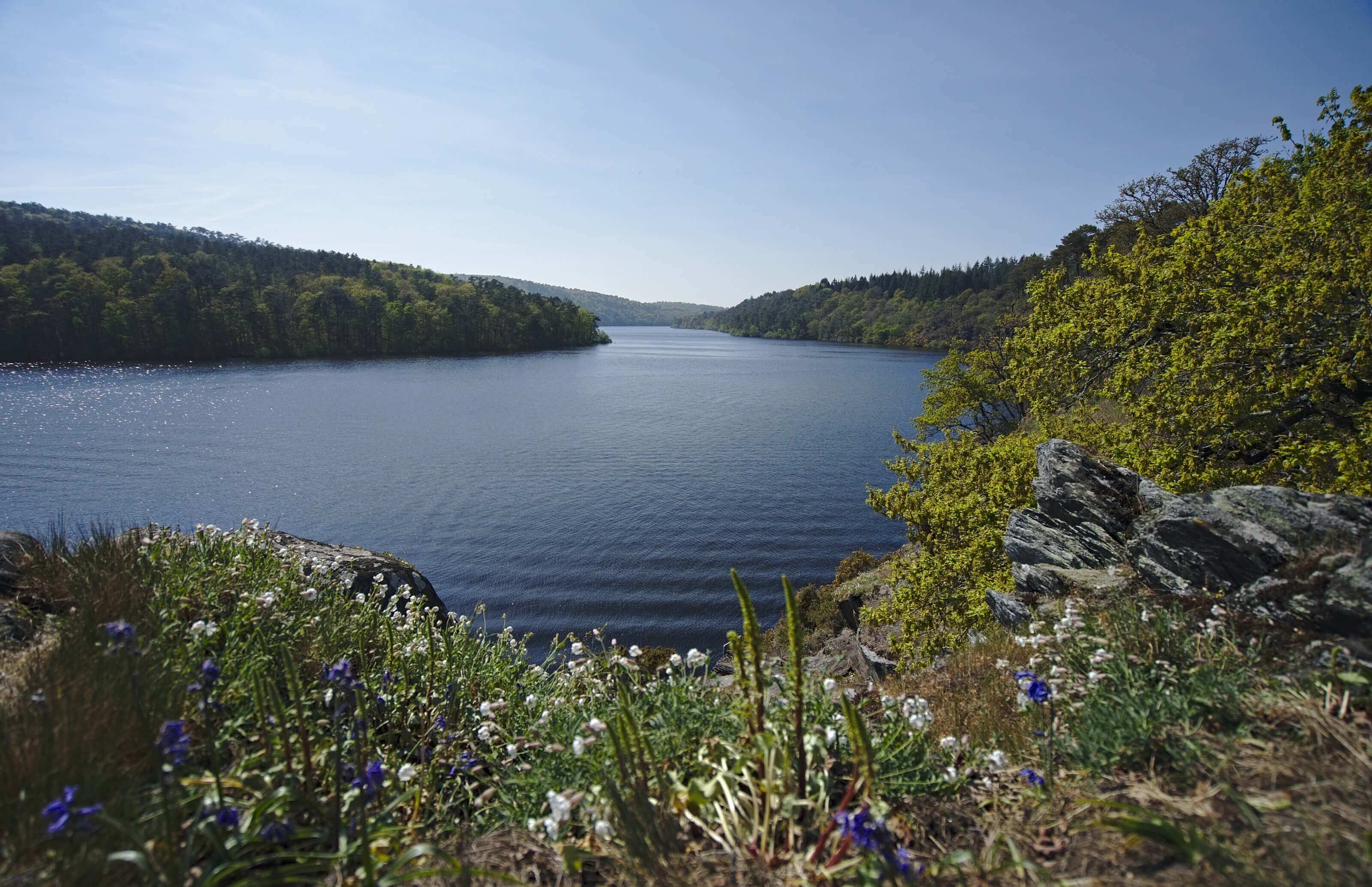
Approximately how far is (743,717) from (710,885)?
1276 mm

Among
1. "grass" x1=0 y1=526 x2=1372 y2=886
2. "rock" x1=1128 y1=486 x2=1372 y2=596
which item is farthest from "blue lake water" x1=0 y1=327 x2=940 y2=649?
"rock" x1=1128 y1=486 x2=1372 y2=596

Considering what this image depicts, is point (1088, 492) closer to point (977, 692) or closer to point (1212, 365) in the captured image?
point (1212, 365)

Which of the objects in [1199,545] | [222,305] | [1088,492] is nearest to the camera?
[1199,545]

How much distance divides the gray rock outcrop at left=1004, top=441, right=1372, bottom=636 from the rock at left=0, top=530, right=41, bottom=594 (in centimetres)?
1181

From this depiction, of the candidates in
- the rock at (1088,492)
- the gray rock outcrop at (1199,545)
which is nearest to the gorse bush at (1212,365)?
the rock at (1088,492)

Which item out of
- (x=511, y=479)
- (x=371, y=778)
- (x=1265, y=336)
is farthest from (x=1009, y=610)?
(x=511, y=479)

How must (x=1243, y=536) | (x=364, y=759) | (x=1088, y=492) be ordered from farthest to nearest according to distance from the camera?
(x=1088, y=492) → (x=1243, y=536) → (x=364, y=759)

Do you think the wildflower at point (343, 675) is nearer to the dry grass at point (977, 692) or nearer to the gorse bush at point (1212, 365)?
the dry grass at point (977, 692)

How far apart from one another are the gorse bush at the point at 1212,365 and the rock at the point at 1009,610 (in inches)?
43.6

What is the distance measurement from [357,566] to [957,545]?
524 inches

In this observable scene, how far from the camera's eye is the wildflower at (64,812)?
247 cm

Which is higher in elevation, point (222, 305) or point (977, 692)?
point (222, 305)

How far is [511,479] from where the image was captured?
35.1 meters

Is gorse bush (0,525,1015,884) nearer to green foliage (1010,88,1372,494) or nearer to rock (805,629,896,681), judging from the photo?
green foliage (1010,88,1372,494)
